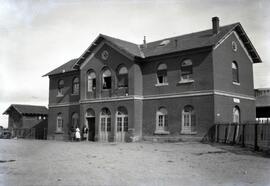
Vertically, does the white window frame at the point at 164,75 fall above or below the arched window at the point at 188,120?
above

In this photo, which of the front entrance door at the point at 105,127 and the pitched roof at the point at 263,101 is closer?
the front entrance door at the point at 105,127

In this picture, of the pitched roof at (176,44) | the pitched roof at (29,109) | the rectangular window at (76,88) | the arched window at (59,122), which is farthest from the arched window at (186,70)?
the pitched roof at (29,109)

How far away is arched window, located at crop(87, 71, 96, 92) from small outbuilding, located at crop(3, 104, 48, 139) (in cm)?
1471

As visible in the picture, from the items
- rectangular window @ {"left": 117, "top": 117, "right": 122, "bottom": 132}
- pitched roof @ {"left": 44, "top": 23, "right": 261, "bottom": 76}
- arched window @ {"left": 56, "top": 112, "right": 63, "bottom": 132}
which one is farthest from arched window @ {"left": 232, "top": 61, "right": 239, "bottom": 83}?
arched window @ {"left": 56, "top": 112, "right": 63, "bottom": 132}

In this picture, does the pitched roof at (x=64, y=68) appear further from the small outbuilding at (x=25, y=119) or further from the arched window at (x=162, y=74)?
the arched window at (x=162, y=74)

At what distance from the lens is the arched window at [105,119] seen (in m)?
30.1

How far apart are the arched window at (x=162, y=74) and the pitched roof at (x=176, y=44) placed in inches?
42.5

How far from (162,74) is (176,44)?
2.88 m

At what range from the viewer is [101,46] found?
103 feet

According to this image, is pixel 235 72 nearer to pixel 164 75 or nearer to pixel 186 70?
pixel 186 70

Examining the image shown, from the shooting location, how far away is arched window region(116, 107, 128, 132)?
2894cm

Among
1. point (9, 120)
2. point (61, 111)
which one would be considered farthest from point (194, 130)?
point (9, 120)

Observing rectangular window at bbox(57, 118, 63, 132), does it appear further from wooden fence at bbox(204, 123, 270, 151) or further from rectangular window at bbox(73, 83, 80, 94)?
wooden fence at bbox(204, 123, 270, 151)

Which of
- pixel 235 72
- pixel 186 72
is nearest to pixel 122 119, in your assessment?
pixel 186 72
